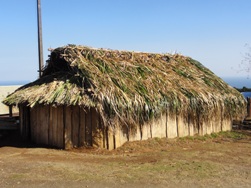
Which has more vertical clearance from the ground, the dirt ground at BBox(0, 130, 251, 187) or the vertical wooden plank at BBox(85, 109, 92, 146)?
the vertical wooden plank at BBox(85, 109, 92, 146)

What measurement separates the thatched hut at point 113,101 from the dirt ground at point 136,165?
44 centimetres

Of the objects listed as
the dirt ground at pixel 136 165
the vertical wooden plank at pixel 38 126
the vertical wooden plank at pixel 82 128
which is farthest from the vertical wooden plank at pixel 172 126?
the vertical wooden plank at pixel 38 126

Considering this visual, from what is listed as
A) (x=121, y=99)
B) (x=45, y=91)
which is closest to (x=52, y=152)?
(x=45, y=91)

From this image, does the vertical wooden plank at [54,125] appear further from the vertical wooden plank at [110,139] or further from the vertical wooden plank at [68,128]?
the vertical wooden plank at [110,139]

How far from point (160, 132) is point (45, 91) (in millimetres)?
3781

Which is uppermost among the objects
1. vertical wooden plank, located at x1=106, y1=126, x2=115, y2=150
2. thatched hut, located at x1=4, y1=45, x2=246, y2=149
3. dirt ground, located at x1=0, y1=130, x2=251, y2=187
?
thatched hut, located at x1=4, y1=45, x2=246, y2=149

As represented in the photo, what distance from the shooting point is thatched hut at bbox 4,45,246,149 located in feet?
31.0

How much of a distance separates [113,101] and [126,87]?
0.94 metres

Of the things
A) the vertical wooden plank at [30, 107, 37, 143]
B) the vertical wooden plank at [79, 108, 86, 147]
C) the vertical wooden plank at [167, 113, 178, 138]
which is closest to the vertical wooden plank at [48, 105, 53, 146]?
the vertical wooden plank at [30, 107, 37, 143]

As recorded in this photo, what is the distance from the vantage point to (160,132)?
35.2 feet

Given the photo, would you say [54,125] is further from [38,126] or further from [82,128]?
[82,128]

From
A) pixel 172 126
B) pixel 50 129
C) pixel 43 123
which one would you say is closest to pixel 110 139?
pixel 50 129

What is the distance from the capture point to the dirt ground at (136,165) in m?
6.36

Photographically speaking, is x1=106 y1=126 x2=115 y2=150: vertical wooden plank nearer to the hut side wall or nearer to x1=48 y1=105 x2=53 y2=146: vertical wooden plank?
the hut side wall
